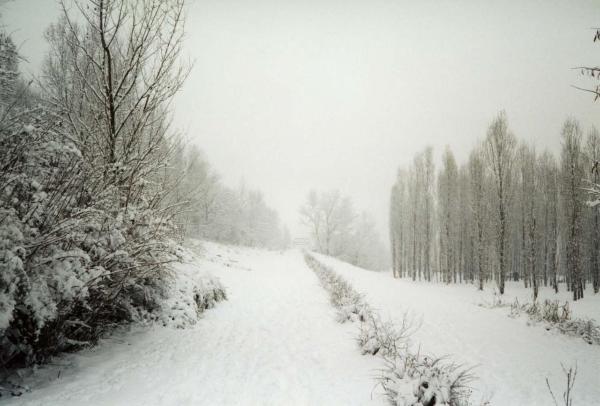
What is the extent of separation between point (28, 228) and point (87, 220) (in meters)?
0.58

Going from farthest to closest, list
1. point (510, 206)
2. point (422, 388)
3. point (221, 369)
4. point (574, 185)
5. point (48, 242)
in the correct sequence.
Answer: point (510, 206) → point (574, 185) → point (221, 369) → point (422, 388) → point (48, 242)

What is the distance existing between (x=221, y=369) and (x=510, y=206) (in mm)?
27163

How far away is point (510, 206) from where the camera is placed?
23203 mm

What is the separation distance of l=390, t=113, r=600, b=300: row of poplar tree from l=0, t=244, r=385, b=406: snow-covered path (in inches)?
535

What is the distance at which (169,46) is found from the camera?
14.8ft

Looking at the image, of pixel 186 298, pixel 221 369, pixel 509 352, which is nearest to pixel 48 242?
pixel 221 369

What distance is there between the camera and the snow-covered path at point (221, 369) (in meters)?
3.00

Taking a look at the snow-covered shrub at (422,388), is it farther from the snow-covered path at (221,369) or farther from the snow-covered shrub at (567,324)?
the snow-covered shrub at (567,324)

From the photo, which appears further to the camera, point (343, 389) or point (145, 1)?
point (145, 1)

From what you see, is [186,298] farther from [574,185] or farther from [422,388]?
[574,185]

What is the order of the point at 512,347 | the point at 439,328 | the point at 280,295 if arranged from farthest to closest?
1. the point at 280,295
2. the point at 439,328
3. the point at 512,347

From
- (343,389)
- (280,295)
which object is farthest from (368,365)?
(280,295)

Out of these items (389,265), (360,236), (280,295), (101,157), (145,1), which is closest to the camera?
(101,157)

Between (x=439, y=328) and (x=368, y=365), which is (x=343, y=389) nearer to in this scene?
(x=368, y=365)
